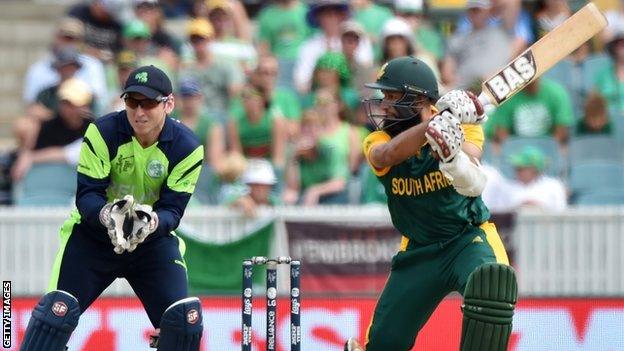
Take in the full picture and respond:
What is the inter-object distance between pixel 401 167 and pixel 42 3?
853 cm

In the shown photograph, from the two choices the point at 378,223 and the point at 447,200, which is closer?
the point at 447,200

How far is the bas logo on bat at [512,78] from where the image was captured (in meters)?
7.10

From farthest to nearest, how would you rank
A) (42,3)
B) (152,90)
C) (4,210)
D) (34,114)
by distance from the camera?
(42,3) → (34,114) → (4,210) → (152,90)

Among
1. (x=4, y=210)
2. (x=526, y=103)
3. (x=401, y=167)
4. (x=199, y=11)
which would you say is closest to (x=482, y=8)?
(x=526, y=103)

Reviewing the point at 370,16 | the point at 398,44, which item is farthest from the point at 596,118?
the point at 370,16

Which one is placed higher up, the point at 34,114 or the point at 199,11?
the point at 199,11

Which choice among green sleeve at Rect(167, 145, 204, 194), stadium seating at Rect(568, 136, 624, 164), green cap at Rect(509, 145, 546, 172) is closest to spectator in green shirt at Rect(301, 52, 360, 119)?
green cap at Rect(509, 145, 546, 172)

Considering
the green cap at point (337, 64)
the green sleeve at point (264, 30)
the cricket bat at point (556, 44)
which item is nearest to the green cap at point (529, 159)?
the green cap at point (337, 64)

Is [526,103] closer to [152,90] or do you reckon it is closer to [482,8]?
[482,8]

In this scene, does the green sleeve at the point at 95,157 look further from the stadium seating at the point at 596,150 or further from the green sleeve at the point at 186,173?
the stadium seating at the point at 596,150

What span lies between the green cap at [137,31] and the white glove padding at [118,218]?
5.85 metres

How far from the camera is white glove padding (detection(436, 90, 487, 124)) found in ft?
21.6

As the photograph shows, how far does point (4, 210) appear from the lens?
1109 centimetres

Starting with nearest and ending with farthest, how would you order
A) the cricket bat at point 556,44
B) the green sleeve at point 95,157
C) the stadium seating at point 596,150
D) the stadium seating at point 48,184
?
the green sleeve at point 95,157
the cricket bat at point 556,44
the stadium seating at point 48,184
the stadium seating at point 596,150
